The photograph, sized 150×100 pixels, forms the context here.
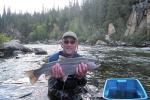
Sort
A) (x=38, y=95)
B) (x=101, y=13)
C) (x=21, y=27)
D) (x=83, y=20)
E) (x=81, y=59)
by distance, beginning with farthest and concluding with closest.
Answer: (x=21, y=27)
(x=83, y=20)
(x=101, y=13)
(x=38, y=95)
(x=81, y=59)

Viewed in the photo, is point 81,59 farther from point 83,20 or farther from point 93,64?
point 83,20

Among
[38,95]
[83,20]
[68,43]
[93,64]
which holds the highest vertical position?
[83,20]

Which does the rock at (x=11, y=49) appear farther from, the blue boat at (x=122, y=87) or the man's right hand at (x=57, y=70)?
the man's right hand at (x=57, y=70)

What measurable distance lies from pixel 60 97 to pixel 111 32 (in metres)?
67.9

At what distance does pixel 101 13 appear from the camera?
303ft

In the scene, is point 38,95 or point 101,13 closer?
point 38,95

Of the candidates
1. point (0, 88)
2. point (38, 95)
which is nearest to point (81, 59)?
point (38, 95)

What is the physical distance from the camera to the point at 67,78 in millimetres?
8203

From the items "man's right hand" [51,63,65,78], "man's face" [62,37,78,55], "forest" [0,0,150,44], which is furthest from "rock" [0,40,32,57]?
"man's right hand" [51,63,65,78]

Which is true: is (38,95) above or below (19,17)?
below

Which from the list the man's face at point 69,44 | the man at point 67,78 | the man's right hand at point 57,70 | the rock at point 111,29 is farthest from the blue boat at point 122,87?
the rock at point 111,29

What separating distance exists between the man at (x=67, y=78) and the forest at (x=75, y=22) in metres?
43.5

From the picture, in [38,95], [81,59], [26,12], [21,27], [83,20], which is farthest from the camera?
[26,12]

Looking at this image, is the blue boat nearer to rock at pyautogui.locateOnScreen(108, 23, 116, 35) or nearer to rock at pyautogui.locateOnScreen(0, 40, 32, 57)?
rock at pyautogui.locateOnScreen(0, 40, 32, 57)
